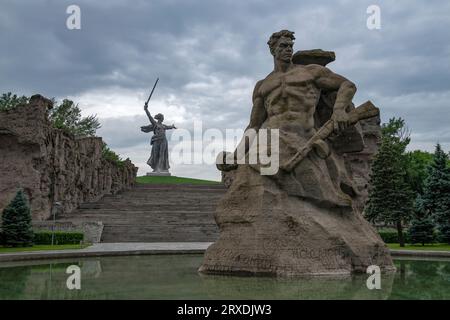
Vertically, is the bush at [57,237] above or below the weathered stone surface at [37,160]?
below

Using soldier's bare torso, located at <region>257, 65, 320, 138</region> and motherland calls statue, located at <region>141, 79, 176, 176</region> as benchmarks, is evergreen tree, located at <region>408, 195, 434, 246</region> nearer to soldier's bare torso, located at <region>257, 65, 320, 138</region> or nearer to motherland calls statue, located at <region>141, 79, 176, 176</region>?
soldier's bare torso, located at <region>257, 65, 320, 138</region>

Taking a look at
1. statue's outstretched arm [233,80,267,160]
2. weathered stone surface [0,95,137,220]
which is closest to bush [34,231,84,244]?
weathered stone surface [0,95,137,220]

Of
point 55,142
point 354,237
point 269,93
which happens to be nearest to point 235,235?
point 354,237

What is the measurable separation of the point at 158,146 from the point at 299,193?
41820 mm

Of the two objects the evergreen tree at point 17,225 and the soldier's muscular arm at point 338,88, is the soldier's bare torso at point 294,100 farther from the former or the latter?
the evergreen tree at point 17,225

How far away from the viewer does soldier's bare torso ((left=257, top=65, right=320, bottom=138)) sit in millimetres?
8867

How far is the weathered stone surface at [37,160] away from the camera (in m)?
24.4

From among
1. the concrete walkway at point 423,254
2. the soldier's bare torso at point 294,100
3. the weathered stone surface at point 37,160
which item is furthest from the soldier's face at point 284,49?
the weathered stone surface at point 37,160

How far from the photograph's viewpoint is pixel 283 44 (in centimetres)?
899

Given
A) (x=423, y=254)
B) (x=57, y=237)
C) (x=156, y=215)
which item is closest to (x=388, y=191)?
(x=423, y=254)

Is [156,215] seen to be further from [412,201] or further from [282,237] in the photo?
[282,237]

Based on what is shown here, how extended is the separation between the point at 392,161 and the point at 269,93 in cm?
1437

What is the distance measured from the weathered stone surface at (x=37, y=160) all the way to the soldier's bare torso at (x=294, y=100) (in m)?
18.0
